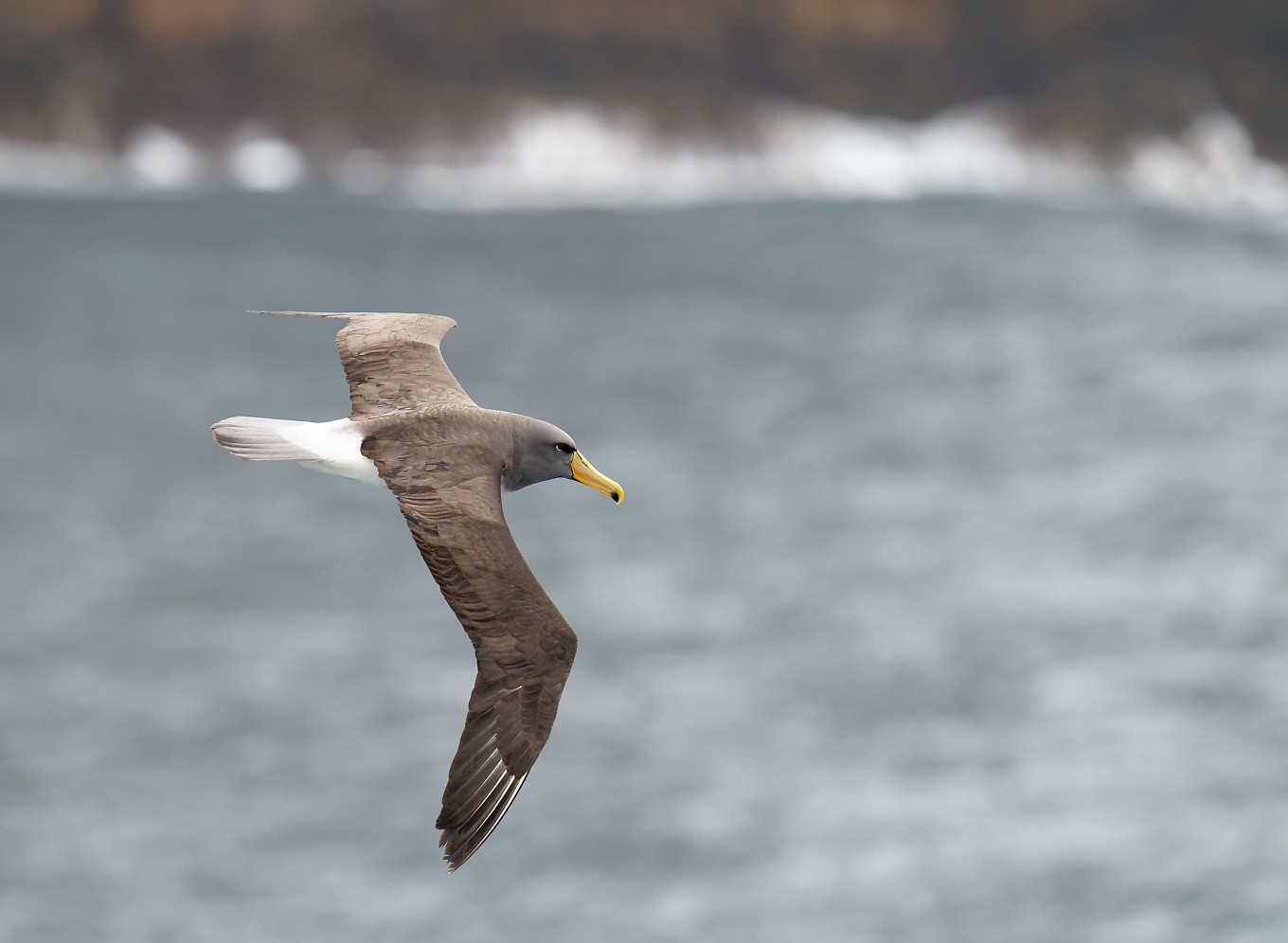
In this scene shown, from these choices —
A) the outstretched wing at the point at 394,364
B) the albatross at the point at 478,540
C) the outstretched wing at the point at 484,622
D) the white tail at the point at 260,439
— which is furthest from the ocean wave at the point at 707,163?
the outstretched wing at the point at 484,622

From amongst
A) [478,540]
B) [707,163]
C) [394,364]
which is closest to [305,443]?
[478,540]

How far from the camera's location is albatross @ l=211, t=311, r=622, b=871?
8.23 metres

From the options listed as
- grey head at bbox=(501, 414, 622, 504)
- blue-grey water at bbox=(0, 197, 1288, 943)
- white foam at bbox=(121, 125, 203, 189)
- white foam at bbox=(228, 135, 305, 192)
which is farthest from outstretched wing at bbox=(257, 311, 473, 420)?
white foam at bbox=(228, 135, 305, 192)

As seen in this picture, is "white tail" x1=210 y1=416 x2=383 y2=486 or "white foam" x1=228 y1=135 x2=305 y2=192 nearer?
"white tail" x1=210 y1=416 x2=383 y2=486

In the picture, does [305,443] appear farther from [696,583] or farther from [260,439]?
[696,583]

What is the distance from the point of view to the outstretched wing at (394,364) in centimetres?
960

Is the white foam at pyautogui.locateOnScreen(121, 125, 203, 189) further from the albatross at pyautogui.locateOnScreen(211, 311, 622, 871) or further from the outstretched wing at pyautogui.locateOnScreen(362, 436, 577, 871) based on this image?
the outstretched wing at pyautogui.locateOnScreen(362, 436, 577, 871)

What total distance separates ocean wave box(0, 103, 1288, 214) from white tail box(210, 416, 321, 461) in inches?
2237

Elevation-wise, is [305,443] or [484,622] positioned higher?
[305,443]

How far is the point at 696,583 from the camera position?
63.8m

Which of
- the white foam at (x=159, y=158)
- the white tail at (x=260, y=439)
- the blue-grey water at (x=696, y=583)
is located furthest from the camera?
the white foam at (x=159, y=158)

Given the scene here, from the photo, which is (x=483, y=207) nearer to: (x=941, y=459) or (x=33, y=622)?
(x=941, y=459)

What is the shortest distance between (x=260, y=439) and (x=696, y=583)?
5536 centimetres

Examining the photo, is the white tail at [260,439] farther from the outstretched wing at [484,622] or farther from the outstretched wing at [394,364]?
the outstretched wing at [394,364]
